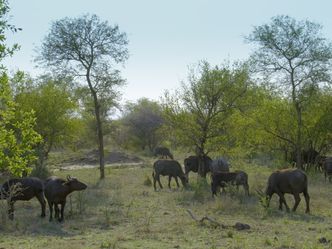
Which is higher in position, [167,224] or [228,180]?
[228,180]

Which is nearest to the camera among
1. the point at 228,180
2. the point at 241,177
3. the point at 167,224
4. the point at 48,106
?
the point at 167,224

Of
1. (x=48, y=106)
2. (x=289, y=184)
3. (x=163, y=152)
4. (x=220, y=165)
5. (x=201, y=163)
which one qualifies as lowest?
(x=289, y=184)

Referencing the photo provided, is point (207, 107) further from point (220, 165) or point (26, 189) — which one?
point (26, 189)

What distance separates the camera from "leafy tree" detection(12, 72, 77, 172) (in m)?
26.5

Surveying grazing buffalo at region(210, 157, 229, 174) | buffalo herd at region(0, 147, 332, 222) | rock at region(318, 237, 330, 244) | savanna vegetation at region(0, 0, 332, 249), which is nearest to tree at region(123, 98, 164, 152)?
savanna vegetation at region(0, 0, 332, 249)

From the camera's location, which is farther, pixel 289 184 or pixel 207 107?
pixel 207 107

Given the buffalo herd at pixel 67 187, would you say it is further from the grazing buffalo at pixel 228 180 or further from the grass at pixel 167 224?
the grass at pixel 167 224

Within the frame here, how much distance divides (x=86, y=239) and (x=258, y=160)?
27020 millimetres

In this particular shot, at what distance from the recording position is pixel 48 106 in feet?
87.8

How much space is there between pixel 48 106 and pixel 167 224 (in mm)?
15822

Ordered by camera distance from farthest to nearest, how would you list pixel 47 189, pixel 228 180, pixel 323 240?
pixel 228 180 < pixel 47 189 < pixel 323 240

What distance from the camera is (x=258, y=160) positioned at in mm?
36844

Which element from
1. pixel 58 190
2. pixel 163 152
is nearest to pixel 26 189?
pixel 58 190

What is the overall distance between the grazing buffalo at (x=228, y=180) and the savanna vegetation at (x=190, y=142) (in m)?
0.45
